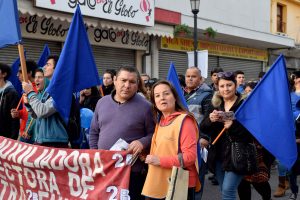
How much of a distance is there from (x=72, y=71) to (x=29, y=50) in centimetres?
722

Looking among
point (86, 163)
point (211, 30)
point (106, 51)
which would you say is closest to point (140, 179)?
point (86, 163)

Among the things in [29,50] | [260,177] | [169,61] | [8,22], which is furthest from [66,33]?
[260,177]

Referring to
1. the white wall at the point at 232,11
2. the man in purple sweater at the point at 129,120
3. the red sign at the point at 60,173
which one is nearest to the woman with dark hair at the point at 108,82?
the red sign at the point at 60,173

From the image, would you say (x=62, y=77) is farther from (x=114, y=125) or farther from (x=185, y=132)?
(x=185, y=132)

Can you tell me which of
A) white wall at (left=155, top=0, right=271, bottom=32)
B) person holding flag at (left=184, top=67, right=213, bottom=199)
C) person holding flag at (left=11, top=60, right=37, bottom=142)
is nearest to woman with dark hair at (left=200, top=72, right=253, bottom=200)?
person holding flag at (left=184, top=67, right=213, bottom=199)

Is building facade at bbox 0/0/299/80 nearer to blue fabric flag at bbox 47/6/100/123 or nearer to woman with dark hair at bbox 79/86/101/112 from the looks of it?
woman with dark hair at bbox 79/86/101/112

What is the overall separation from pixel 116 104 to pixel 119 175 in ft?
2.00

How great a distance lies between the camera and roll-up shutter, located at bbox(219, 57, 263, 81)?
18.6 meters

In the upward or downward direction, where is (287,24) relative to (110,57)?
upward

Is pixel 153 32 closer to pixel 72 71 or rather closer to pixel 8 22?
pixel 8 22

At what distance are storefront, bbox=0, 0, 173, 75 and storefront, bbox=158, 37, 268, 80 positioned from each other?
1.08 meters

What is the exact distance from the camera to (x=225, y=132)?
458 centimetres

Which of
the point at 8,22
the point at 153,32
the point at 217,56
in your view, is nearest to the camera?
the point at 8,22

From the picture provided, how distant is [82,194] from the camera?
13.0 ft
